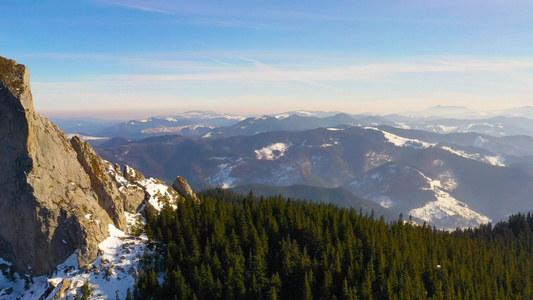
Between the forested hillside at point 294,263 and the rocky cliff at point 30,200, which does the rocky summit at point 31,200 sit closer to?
the rocky cliff at point 30,200

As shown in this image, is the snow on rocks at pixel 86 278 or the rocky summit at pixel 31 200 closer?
the snow on rocks at pixel 86 278

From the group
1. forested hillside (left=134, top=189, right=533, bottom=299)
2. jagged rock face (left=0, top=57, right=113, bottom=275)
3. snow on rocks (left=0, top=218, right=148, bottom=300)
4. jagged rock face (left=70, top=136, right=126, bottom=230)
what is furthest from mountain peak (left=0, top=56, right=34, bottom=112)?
forested hillside (left=134, top=189, right=533, bottom=299)

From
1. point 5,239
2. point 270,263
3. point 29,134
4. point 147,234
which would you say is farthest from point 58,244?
point 270,263

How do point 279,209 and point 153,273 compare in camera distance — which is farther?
point 279,209

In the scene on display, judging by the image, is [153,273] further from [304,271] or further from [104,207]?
[304,271]

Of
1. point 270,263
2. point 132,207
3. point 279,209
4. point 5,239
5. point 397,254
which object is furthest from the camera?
point 279,209

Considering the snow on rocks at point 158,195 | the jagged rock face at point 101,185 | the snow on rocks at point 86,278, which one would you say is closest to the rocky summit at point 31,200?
the snow on rocks at point 86,278
